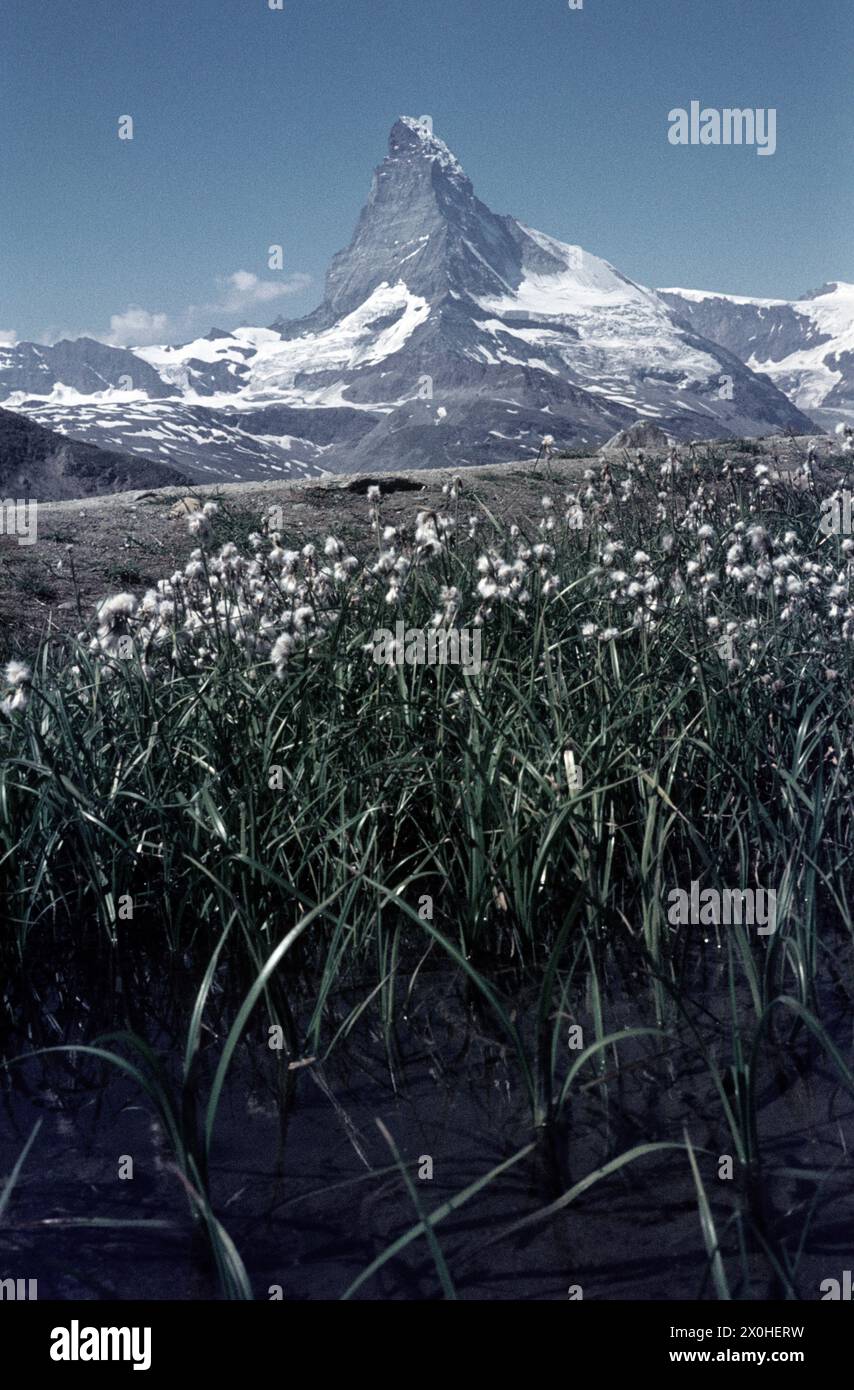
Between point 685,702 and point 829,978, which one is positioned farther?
point 685,702

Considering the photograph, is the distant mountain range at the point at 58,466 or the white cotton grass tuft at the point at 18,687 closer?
the white cotton grass tuft at the point at 18,687

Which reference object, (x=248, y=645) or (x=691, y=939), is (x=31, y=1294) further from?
(x=248, y=645)

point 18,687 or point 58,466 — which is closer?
point 18,687

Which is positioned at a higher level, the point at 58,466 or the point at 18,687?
the point at 58,466

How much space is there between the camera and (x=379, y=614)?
548cm

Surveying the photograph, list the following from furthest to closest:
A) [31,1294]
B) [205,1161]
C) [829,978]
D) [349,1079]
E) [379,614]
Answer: [379,614], [829,978], [349,1079], [205,1161], [31,1294]

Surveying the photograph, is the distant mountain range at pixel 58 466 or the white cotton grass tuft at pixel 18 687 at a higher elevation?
the distant mountain range at pixel 58 466

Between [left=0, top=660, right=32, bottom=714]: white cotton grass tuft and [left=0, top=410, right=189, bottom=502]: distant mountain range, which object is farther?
[left=0, top=410, right=189, bottom=502]: distant mountain range

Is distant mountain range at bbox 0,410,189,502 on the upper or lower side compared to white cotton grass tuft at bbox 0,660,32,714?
upper

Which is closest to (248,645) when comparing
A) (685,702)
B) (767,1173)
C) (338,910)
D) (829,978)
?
(338,910)
